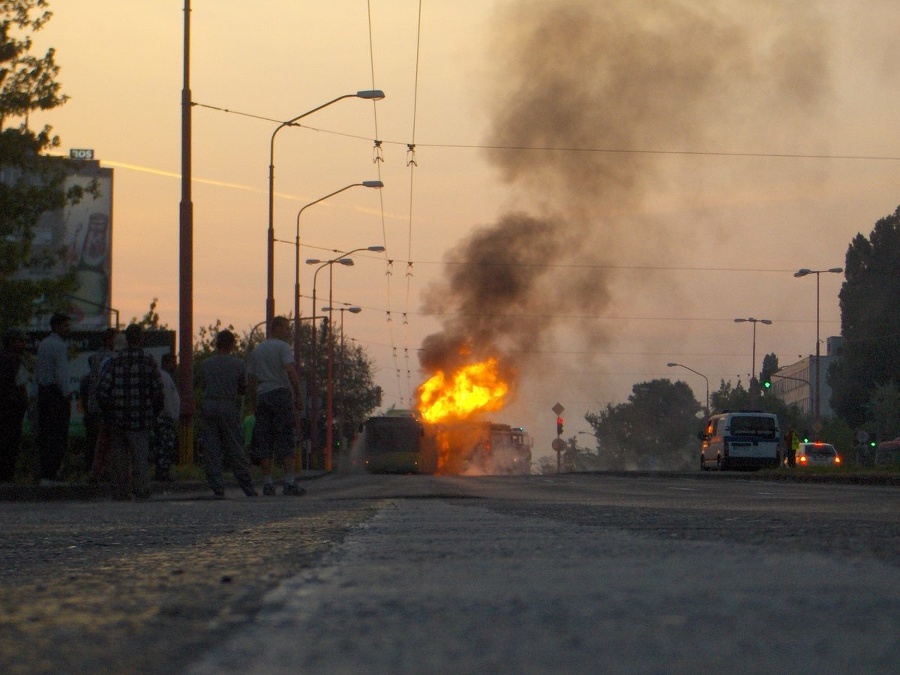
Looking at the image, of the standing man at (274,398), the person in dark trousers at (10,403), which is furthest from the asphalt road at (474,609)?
the person in dark trousers at (10,403)

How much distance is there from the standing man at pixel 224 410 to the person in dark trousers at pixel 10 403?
6.74 ft

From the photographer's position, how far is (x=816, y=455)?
56875 mm

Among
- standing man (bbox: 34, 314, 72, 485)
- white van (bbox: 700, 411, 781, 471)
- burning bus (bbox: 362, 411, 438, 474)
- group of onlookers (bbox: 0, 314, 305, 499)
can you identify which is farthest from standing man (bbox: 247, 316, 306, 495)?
burning bus (bbox: 362, 411, 438, 474)

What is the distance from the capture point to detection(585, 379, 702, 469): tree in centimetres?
17238

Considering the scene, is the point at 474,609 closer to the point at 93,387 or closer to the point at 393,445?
the point at 93,387

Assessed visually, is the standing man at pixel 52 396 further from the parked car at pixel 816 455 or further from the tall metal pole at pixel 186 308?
the parked car at pixel 816 455

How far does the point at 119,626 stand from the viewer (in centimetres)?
143

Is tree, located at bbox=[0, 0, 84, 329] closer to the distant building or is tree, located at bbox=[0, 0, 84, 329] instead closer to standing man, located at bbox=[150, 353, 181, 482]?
standing man, located at bbox=[150, 353, 181, 482]

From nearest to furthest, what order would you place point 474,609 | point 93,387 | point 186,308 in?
point 474,609 → point 93,387 → point 186,308

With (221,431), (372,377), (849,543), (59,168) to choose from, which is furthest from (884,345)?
(849,543)

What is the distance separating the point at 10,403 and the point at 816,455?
47.5 meters

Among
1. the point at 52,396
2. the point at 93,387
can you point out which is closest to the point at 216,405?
the point at 93,387

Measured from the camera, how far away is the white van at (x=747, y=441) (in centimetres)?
4359

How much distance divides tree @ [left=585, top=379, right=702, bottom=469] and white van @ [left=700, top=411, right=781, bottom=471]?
418 ft
